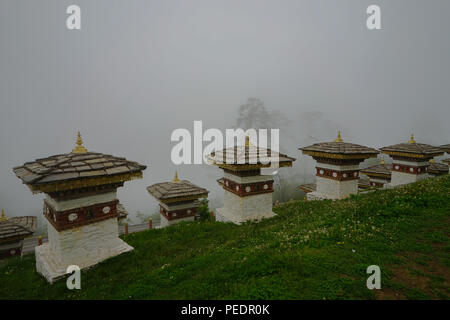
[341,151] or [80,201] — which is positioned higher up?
[341,151]

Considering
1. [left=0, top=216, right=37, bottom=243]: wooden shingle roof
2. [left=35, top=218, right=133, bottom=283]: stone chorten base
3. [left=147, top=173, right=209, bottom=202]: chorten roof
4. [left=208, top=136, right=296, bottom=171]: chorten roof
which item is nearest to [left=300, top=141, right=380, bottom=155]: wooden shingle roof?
[left=208, top=136, right=296, bottom=171]: chorten roof

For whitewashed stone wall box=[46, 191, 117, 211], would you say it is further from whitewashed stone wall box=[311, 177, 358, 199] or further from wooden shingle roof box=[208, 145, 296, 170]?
whitewashed stone wall box=[311, 177, 358, 199]

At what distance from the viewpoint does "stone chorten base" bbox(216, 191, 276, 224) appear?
1029 cm

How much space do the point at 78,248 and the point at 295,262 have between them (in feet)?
19.4

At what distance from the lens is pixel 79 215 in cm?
705

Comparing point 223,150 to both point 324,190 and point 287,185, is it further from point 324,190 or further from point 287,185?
point 287,185

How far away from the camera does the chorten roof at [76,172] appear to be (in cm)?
625

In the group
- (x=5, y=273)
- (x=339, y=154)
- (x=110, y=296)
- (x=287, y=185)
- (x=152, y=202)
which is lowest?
(x=152, y=202)

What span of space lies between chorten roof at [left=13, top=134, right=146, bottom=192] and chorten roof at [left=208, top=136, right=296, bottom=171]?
354cm

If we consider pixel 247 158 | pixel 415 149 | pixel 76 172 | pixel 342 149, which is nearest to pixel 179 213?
pixel 247 158

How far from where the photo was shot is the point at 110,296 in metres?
5.55

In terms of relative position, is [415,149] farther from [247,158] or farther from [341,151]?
[247,158]
